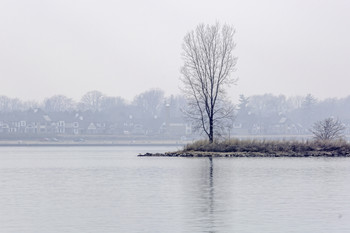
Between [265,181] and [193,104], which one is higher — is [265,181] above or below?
below

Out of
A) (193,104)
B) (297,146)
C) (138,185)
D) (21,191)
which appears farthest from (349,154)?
(21,191)

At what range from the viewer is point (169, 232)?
1998 centimetres

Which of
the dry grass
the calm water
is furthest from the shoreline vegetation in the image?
the calm water

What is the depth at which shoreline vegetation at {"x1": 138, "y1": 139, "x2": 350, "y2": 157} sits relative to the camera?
67.1 meters

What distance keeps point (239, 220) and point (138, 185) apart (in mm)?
14288

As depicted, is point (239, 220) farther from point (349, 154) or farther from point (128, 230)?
point (349, 154)

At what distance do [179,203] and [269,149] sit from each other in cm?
4229

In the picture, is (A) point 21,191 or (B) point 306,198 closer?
(B) point 306,198

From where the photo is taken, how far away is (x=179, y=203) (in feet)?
89.5

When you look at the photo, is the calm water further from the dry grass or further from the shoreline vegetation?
the dry grass

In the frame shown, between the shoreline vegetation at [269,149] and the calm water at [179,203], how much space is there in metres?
23.4

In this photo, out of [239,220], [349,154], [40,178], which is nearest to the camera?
[239,220]

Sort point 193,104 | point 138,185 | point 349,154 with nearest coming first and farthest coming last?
point 138,185 < point 349,154 < point 193,104

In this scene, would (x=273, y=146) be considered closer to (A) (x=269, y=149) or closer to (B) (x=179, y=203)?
(A) (x=269, y=149)
